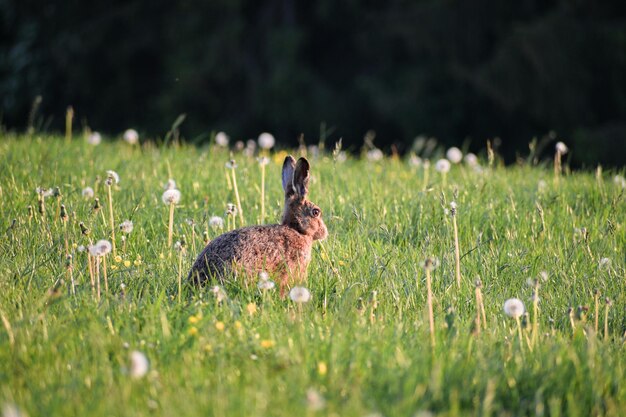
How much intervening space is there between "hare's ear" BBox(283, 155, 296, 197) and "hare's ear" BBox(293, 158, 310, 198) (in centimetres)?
5

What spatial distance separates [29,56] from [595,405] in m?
21.4

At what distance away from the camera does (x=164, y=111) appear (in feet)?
68.3

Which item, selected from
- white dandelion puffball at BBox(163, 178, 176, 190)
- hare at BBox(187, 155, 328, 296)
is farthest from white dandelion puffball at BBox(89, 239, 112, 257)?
white dandelion puffball at BBox(163, 178, 176, 190)

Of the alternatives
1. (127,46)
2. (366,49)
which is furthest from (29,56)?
(366,49)

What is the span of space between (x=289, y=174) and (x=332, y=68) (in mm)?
16908

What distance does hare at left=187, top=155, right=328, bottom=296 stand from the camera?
15.9 feet

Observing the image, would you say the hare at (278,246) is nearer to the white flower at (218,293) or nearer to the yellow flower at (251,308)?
the white flower at (218,293)

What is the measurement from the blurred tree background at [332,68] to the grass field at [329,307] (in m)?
9.59

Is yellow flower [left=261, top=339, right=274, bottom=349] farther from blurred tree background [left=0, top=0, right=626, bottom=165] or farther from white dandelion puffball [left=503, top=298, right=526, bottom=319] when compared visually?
blurred tree background [left=0, top=0, right=626, bottom=165]

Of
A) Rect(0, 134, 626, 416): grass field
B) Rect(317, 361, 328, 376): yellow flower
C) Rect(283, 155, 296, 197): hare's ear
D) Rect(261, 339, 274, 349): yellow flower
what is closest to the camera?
Rect(0, 134, 626, 416): grass field

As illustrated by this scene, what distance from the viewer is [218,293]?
4391 mm

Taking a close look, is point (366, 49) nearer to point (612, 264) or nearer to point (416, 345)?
point (612, 264)

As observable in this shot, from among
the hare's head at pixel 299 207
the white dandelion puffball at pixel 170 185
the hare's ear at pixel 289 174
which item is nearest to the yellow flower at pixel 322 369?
the hare's head at pixel 299 207

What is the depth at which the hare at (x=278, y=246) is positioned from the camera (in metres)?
4.86
